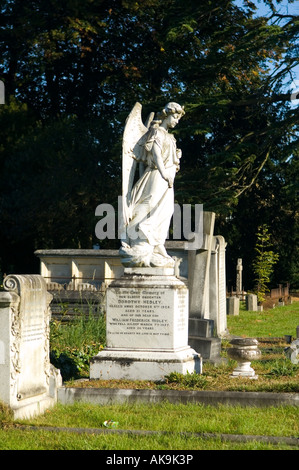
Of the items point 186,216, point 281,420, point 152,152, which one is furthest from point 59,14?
point 281,420

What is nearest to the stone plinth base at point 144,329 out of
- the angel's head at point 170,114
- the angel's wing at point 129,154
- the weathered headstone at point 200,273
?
the angel's wing at point 129,154

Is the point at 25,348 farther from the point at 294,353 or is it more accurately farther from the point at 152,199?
the point at 294,353

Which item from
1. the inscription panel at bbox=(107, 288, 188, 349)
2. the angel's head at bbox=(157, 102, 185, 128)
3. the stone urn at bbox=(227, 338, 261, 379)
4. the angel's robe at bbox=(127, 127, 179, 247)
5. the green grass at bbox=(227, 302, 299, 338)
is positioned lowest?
the green grass at bbox=(227, 302, 299, 338)

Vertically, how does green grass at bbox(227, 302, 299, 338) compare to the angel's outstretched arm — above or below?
below

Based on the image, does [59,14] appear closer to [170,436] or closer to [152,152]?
[152,152]

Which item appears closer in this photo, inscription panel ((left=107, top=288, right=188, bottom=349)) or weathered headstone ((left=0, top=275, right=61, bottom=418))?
weathered headstone ((left=0, top=275, right=61, bottom=418))

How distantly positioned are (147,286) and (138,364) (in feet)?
3.41

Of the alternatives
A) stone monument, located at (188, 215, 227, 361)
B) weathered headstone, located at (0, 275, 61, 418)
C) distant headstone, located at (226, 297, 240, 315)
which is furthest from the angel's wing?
distant headstone, located at (226, 297, 240, 315)

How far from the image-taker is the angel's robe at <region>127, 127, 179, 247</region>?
10695 millimetres

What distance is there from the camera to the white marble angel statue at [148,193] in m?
10.6

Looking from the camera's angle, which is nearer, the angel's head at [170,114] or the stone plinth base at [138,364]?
the stone plinth base at [138,364]

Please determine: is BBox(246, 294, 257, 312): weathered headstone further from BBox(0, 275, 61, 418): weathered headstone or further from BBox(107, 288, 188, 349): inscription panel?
BBox(0, 275, 61, 418): weathered headstone

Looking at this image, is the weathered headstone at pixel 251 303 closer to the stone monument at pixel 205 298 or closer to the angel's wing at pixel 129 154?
the stone monument at pixel 205 298
